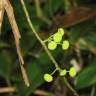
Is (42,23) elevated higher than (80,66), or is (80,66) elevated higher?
(42,23)

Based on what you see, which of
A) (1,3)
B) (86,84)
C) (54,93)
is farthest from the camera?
(54,93)

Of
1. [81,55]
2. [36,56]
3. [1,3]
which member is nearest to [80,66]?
[81,55]

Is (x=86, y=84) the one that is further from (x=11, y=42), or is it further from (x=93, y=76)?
(x=11, y=42)

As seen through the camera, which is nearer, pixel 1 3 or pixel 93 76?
pixel 1 3

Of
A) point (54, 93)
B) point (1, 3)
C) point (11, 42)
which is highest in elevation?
point (1, 3)
